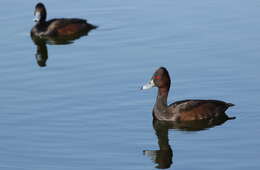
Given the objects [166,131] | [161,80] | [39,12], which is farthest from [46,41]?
[166,131]

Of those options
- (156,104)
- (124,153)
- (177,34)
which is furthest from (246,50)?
(124,153)

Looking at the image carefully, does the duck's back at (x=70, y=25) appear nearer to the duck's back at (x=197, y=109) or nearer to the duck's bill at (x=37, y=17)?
the duck's bill at (x=37, y=17)

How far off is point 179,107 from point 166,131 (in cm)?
58

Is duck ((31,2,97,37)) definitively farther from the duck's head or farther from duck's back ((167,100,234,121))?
duck's back ((167,100,234,121))

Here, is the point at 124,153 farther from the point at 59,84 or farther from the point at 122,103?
the point at 59,84

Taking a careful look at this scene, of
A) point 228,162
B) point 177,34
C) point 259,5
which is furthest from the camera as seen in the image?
point 259,5

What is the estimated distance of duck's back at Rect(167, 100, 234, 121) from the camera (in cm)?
1622

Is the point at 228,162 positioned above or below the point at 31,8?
below

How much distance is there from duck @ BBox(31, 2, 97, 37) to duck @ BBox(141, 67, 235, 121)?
632cm

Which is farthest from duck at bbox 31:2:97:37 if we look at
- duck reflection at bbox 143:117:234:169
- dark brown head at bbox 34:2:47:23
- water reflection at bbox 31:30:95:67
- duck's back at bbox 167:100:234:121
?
duck reflection at bbox 143:117:234:169

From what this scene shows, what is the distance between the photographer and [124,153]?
14320 millimetres

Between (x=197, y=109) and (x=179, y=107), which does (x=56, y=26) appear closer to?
(x=179, y=107)

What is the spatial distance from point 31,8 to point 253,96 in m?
9.32

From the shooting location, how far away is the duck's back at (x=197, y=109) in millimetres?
16219
